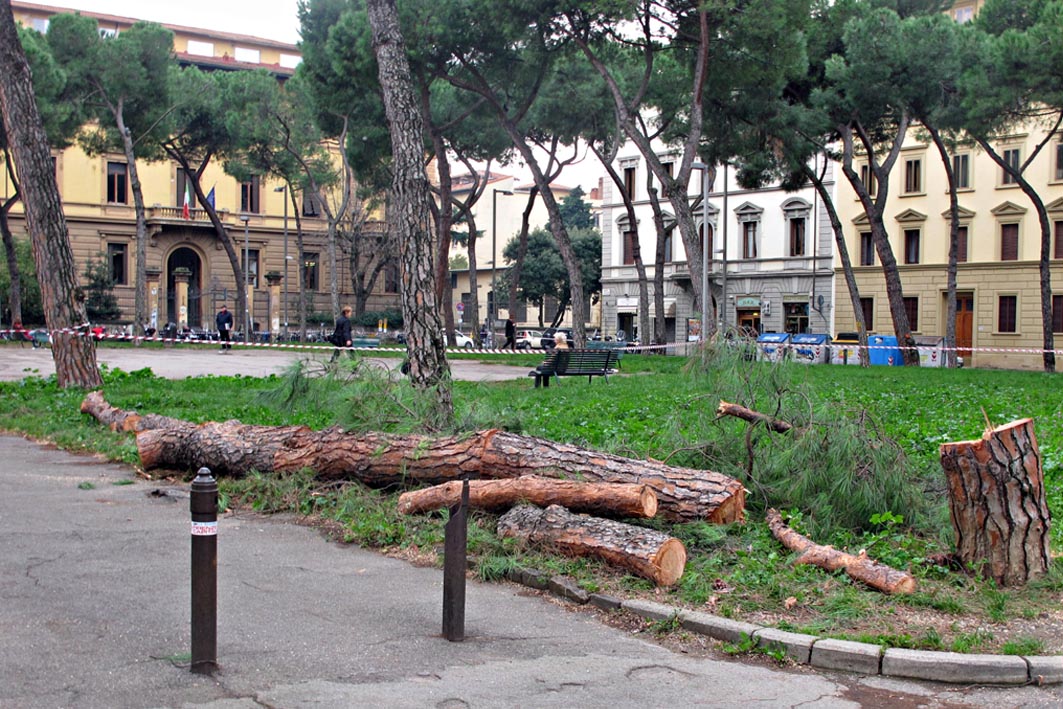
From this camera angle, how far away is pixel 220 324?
113ft

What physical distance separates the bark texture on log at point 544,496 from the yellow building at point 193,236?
1760 inches

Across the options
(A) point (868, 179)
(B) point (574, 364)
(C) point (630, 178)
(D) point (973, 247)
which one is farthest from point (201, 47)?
(B) point (574, 364)

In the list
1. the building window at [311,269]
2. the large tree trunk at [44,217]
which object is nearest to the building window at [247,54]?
the building window at [311,269]

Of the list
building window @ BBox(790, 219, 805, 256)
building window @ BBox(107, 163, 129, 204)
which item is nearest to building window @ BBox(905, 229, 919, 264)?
building window @ BBox(790, 219, 805, 256)

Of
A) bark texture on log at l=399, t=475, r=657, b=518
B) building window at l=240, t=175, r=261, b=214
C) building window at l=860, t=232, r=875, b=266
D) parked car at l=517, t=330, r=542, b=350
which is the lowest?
bark texture on log at l=399, t=475, r=657, b=518

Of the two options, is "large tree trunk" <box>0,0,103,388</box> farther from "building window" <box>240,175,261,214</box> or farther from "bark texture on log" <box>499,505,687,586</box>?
"building window" <box>240,175,261,214</box>

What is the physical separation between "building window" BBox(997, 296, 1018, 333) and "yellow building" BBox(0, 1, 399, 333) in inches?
1279

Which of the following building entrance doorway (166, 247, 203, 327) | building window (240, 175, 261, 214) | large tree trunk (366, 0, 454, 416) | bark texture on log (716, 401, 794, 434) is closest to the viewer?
bark texture on log (716, 401, 794, 434)

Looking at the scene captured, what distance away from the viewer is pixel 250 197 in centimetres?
6150

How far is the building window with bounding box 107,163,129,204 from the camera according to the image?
57000 millimetres

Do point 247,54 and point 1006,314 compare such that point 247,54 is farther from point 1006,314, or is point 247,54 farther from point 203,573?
point 203,573

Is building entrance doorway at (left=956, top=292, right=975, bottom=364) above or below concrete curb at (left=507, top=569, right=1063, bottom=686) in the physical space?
above

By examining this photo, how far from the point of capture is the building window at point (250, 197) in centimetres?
6112

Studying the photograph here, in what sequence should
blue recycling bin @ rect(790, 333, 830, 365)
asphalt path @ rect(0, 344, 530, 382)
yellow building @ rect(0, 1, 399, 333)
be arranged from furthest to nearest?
yellow building @ rect(0, 1, 399, 333)
blue recycling bin @ rect(790, 333, 830, 365)
asphalt path @ rect(0, 344, 530, 382)
